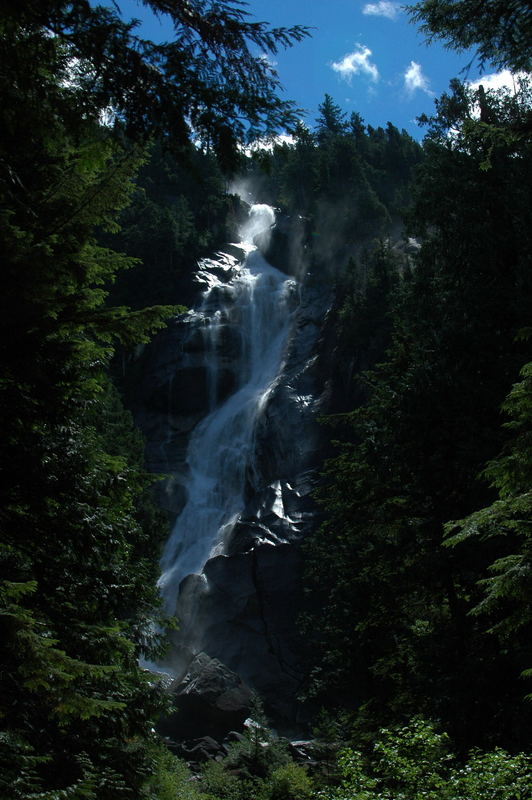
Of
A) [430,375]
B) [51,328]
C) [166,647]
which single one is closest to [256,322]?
[430,375]

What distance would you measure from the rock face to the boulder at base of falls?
2.0 inches

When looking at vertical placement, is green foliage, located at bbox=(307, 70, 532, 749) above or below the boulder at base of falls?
above

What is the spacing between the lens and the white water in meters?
33.5

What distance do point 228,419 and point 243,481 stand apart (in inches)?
217

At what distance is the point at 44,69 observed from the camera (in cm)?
480

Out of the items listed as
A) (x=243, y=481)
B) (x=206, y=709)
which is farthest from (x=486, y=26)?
(x=243, y=481)

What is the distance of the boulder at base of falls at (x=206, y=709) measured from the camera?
927 inches

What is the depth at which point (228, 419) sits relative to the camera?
3975 cm

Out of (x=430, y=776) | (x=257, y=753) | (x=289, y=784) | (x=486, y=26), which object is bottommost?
(x=257, y=753)

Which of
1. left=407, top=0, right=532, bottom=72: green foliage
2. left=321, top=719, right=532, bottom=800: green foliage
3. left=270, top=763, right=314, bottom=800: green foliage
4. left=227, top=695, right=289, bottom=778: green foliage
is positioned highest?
left=407, top=0, right=532, bottom=72: green foliage

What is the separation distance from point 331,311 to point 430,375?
30094 mm

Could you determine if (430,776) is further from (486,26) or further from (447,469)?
(486,26)

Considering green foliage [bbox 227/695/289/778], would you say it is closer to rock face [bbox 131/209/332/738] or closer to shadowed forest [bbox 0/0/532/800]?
shadowed forest [bbox 0/0/532/800]

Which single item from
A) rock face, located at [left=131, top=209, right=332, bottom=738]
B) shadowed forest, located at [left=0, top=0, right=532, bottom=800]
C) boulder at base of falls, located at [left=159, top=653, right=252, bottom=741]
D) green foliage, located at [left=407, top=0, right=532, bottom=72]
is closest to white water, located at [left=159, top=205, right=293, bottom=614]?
rock face, located at [left=131, top=209, right=332, bottom=738]
